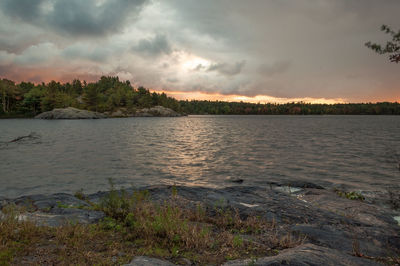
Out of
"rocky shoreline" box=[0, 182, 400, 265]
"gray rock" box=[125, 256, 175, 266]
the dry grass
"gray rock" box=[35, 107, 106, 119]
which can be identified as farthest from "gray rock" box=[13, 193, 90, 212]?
"gray rock" box=[35, 107, 106, 119]

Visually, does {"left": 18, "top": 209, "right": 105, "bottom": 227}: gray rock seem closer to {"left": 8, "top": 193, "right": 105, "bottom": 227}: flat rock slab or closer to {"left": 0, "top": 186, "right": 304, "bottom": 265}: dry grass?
{"left": 8, "top": 193, "right": 105, "bottom": 227}: flat rock slab

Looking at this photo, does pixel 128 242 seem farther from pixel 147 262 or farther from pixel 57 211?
pixel 57 211

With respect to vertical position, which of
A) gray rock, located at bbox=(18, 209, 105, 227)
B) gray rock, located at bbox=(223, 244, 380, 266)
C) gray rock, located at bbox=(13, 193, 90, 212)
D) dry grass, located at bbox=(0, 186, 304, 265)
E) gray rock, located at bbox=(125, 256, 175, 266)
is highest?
gray rock, located at bbox=(223, 244, 380, 266)

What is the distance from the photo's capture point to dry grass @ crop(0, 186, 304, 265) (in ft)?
18.1

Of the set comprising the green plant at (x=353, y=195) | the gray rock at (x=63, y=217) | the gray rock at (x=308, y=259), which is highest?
the gray rock at (x=308, y=259)

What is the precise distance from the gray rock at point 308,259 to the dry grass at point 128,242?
75cm

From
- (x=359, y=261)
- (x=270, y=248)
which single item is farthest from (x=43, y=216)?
(x=359, y=261)

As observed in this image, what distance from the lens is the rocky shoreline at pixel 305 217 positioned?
561 centimetres

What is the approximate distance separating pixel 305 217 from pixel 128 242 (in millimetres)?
6746

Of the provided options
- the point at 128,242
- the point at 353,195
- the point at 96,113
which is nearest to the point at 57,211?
the point at 128,242

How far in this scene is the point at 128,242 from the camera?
6.42m

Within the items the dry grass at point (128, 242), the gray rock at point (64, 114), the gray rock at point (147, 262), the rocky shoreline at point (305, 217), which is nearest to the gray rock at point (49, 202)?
Result: the rocky shoreline at point (305, 217)

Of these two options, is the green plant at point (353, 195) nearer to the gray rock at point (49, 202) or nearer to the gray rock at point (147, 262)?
the gray rock at point (147, 262)

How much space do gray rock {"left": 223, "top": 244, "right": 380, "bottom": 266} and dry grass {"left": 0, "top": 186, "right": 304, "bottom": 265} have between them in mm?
745
